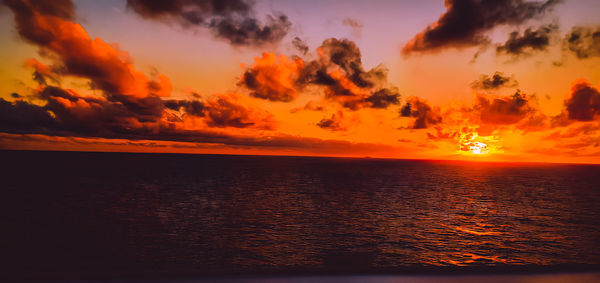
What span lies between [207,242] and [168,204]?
1186 centimetres

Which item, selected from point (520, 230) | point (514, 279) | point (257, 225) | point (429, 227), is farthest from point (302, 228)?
point (514, 279)

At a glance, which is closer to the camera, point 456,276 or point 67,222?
point 456,276

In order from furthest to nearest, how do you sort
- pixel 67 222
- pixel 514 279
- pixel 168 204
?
pixel 168 204 < pixel 67 222 < pixel 514 279

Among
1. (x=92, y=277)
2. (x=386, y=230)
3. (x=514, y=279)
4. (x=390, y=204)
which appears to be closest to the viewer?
(x=92, y=277)

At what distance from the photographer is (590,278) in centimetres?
437

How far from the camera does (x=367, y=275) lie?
4.31 metres

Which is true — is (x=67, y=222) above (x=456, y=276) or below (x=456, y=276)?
below

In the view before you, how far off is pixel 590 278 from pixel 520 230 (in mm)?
14413

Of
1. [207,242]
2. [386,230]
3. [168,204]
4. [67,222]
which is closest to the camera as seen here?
[207,242]

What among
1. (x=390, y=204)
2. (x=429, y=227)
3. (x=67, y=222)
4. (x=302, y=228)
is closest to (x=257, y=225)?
(x=302, y=228)

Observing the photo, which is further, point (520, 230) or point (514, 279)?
point (520, 230)

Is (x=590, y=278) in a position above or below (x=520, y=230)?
above

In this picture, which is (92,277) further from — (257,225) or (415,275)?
(257,225)

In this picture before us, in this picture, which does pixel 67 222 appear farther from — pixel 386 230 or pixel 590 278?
pixel 590 278
